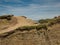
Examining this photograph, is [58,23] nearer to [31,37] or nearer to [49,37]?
[49,37]

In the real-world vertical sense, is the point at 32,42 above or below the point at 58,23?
below

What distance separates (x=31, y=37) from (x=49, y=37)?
4.36 ft

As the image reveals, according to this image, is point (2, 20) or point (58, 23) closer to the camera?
point (58, 23)

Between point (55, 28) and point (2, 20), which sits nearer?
point (55, 28)

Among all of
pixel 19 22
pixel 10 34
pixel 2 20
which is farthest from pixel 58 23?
pixel 2 20

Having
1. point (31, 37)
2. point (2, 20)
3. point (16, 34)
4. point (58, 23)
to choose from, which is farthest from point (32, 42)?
point (2, 20)

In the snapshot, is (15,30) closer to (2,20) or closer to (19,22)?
(19,22)

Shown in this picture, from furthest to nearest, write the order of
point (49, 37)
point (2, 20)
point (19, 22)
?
point (2, 20)
point (19, 22)
point (49, 37)

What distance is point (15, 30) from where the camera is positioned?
15.9 m

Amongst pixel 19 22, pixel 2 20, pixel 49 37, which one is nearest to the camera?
pixel 49 37

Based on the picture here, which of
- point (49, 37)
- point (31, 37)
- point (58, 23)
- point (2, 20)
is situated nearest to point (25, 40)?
point (31, 37)

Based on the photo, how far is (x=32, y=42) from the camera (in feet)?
49.9

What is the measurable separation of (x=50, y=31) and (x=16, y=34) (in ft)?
8.50

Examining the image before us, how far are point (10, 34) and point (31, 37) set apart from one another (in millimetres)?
1720
